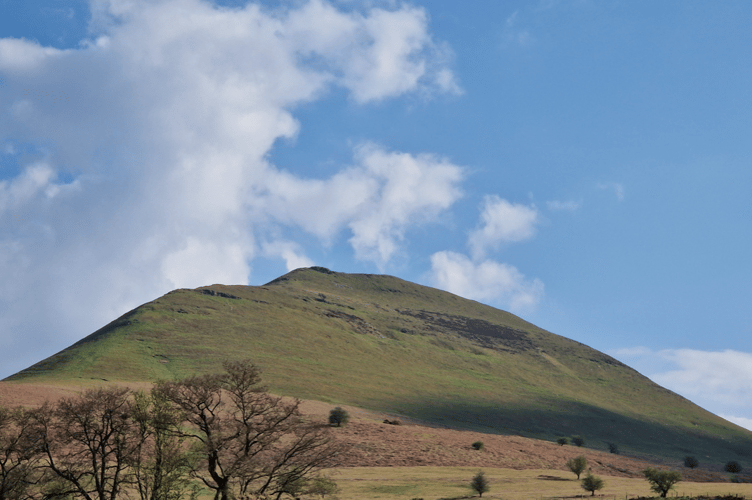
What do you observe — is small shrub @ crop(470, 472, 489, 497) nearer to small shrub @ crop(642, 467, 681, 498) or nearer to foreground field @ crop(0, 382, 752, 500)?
foreground field @ crop(0, 382, 752, 500)

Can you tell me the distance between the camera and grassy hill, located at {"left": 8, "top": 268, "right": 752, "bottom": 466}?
4267 inches

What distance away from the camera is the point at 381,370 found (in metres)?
141

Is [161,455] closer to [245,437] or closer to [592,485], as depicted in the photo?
[245,437]

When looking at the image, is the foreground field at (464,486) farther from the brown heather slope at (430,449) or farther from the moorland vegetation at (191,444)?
the moorland vegetation at (191,444)

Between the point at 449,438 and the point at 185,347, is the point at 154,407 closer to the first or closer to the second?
the point at 449,438

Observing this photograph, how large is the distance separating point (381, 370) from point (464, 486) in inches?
3519

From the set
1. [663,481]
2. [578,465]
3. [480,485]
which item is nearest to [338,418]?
[578,465]

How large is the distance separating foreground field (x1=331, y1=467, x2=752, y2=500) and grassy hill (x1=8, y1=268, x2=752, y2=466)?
42.4m

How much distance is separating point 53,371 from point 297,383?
41.5 meters

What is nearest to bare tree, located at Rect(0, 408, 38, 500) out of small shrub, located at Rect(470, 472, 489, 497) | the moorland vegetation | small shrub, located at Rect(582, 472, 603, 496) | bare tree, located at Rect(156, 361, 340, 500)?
the moorland vegetation

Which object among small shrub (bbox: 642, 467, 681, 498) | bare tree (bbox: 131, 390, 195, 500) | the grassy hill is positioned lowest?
small shrub (bbox: 642, 467, 681, 498)

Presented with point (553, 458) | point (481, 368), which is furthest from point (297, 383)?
point (481, 368)

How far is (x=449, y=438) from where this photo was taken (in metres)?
78.8

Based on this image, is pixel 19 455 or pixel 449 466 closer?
pixel 19 455
